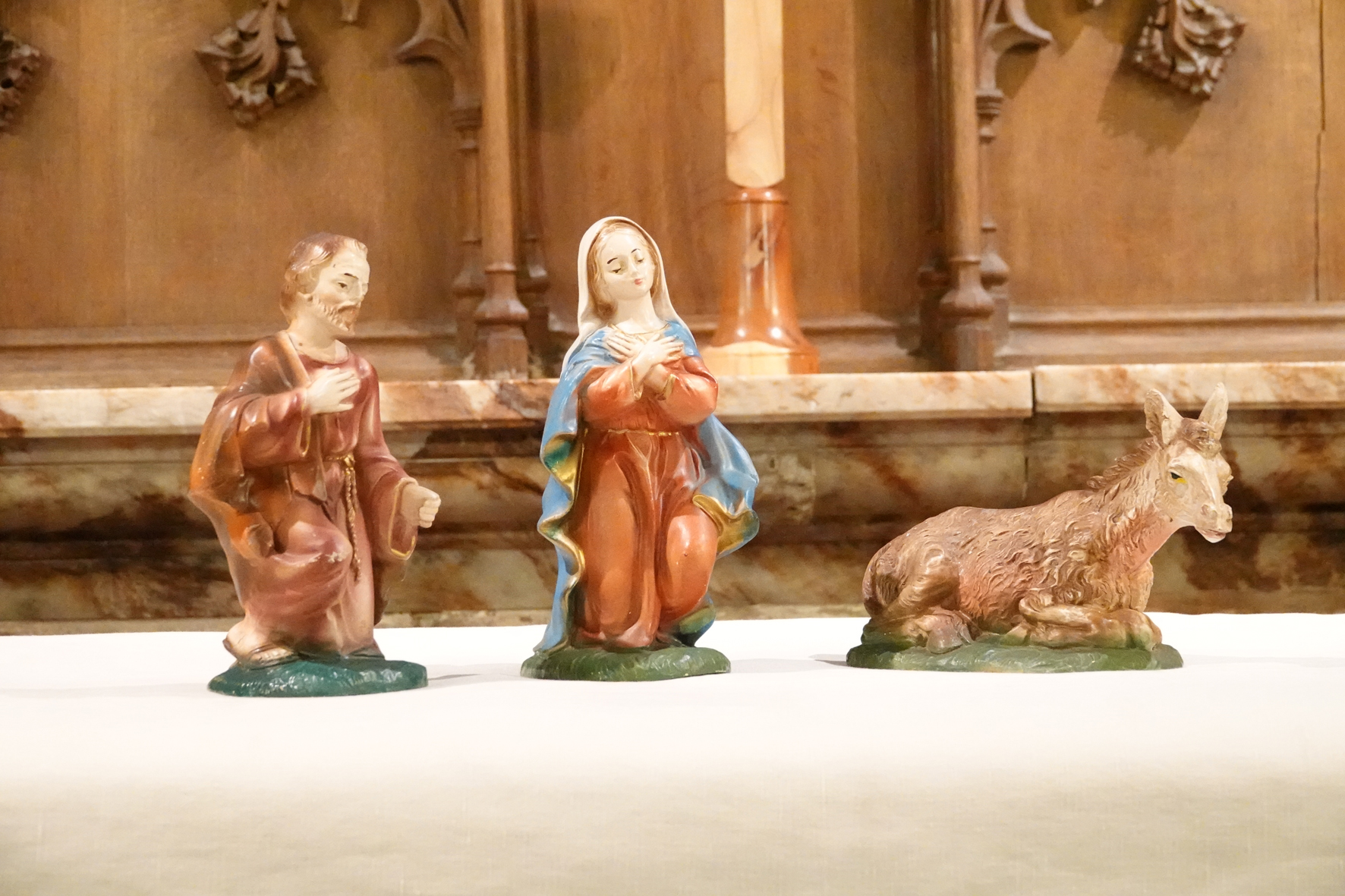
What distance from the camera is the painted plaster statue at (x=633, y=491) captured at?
→ 1.68 m

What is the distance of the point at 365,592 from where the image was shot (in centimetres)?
165

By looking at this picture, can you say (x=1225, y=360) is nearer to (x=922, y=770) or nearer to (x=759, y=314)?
(x=759, y=314)

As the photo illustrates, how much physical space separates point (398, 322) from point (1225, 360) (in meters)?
1.68

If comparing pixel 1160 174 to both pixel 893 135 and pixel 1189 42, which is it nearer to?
pixel 1189 42

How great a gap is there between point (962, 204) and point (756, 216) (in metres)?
0.50

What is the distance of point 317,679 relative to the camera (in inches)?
59.5

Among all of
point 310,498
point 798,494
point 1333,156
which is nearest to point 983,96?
point 1333,156

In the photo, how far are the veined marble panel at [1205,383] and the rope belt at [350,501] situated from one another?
53.4 inches

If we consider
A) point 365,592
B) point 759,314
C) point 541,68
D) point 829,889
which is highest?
point 541,68

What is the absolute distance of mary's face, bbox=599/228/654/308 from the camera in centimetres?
176

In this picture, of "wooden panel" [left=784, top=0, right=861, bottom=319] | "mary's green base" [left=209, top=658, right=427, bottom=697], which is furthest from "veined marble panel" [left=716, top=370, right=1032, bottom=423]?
"mary's green base" [left=209, top=658, right=427, bottom=697]

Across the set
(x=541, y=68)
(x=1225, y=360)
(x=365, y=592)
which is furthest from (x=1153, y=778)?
(x=541, y=68)

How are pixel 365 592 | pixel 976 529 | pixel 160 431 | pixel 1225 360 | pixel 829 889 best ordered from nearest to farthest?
pixel 829 889, pixel 365 592, pixel 976 529, pixel 160 431, pixel 1225 360

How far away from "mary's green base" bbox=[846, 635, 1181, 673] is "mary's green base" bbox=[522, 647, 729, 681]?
20cm
